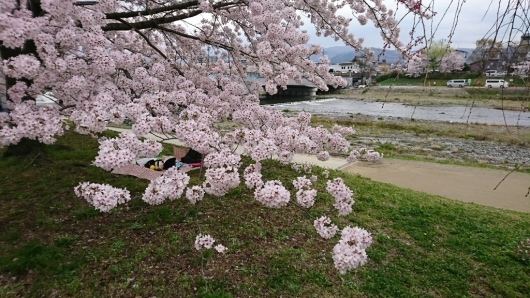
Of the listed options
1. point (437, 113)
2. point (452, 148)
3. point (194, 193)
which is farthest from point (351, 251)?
point (437, 113)

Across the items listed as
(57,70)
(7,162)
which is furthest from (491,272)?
(7,162)

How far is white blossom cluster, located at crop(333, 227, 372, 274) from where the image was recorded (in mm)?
2188

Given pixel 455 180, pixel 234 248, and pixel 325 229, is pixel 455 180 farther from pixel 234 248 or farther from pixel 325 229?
pixel 325 229

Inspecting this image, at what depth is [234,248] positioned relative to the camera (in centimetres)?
420

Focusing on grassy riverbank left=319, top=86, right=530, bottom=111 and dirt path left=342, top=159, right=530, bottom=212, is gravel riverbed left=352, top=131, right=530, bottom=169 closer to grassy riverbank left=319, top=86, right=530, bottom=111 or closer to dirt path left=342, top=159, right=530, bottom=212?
dirt path left=342, top=159, right=530, bottom=212

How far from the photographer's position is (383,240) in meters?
4.73

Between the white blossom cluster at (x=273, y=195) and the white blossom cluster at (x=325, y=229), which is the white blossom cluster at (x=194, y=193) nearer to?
the white blossom cluster at (x=273, y=195)

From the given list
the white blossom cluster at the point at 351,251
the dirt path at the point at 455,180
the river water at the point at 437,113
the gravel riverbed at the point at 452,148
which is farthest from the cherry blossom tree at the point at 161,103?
the river water at the point at 437,113

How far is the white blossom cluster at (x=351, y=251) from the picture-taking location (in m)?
2.19

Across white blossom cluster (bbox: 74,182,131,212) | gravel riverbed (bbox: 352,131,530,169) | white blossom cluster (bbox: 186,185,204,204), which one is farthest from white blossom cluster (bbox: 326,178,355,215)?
gravel riverbed (bbox: 352,131,530,169)

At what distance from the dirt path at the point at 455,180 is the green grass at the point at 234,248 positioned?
4.10 ft

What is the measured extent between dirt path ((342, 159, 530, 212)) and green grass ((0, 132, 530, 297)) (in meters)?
1.25

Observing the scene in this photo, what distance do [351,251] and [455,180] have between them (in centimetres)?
776

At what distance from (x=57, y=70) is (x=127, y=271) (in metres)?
2.15
